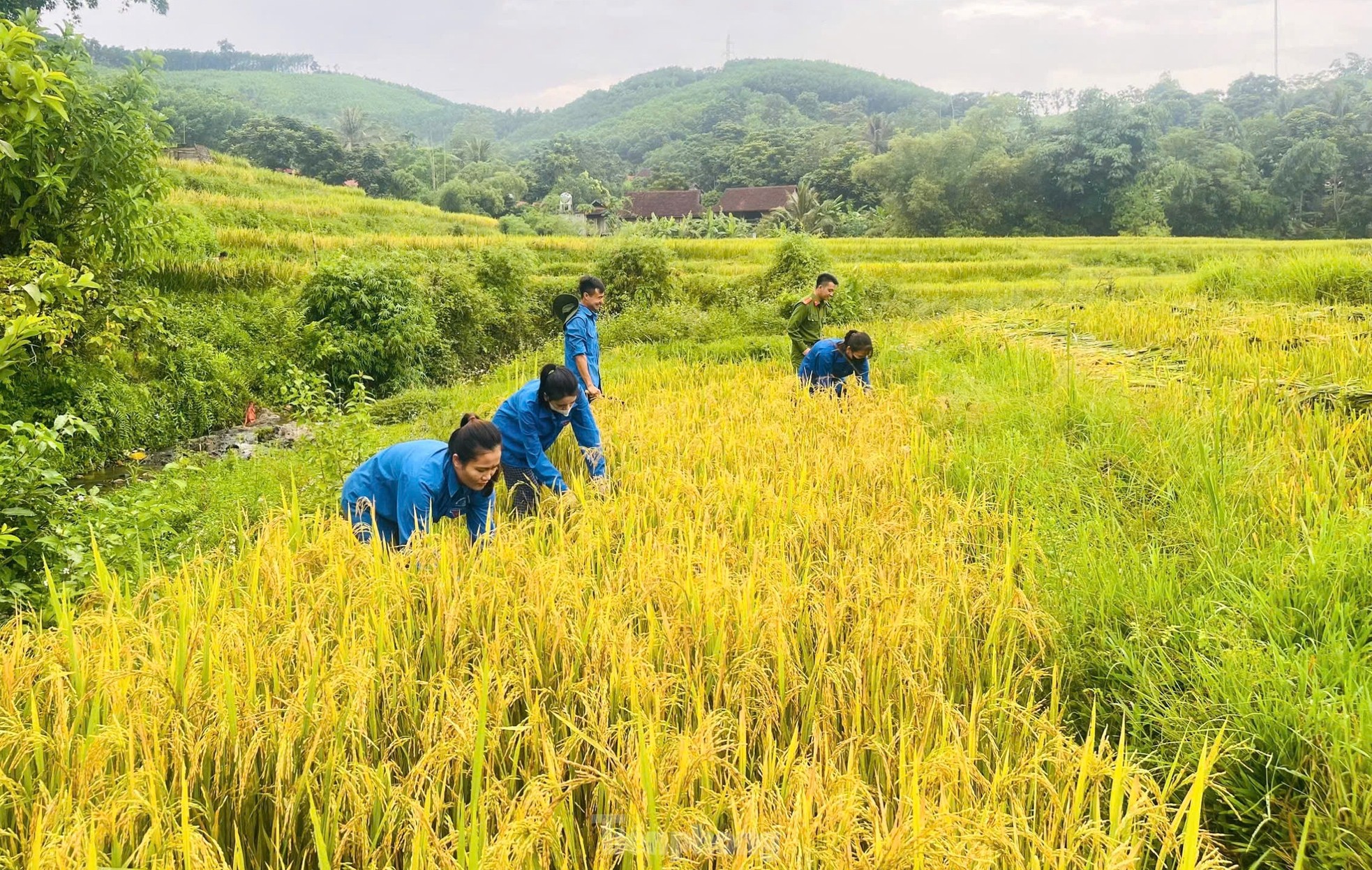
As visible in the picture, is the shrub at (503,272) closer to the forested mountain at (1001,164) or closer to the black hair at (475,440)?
the black hair at (475,440)

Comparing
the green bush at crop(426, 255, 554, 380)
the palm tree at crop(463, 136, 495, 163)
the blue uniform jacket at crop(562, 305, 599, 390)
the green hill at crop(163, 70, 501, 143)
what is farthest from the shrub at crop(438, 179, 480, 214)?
the green hill at crop(163, 70, 501, 143)

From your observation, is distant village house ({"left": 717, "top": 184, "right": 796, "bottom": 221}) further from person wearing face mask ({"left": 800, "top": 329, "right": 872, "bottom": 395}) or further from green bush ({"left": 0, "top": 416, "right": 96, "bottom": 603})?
green bush ({"left": 0, "top": 416, "right": 96, "bottom": 603})

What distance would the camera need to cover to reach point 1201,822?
75.9 inches

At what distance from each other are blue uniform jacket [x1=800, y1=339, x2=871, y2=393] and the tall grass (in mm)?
3544

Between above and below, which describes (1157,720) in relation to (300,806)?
below

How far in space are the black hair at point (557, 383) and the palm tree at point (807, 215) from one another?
35997 millimetres

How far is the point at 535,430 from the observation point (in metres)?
4.26

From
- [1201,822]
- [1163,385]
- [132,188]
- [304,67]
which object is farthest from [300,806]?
[304,67]

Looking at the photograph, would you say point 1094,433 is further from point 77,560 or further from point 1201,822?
point 77,560

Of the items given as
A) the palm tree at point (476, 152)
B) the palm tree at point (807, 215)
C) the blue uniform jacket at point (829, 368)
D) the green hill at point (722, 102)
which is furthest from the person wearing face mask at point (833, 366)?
the green hill at point (722, 102)

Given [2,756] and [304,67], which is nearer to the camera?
[2,756]

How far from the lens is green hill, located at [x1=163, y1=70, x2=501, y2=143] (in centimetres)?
9669

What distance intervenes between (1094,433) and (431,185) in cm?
5289

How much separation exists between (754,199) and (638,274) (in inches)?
1560
